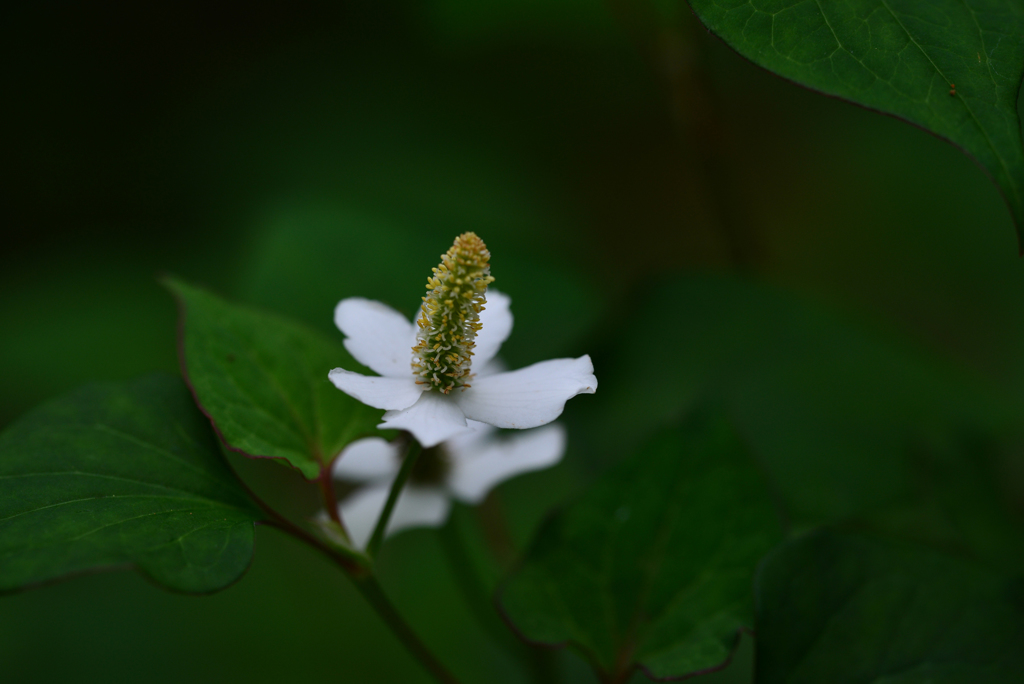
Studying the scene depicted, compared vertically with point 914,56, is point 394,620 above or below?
below

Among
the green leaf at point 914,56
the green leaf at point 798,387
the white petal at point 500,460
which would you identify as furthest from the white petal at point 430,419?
the green leaf at point 798,387

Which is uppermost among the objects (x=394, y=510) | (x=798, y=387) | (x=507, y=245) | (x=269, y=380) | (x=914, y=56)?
(x=914, y=56)

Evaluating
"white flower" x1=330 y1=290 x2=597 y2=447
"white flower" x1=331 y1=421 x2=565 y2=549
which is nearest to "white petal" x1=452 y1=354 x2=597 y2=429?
"white flower" x1=330 y1=290 x2=597 y2=447

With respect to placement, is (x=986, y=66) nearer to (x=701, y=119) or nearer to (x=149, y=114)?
(x=701, y=119)

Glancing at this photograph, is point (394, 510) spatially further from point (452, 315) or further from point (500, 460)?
point (452, 315)

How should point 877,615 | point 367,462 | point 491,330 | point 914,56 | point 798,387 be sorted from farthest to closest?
point 798,387 → point 367,462 → point 491,330 → point 877,615 → point 914,56

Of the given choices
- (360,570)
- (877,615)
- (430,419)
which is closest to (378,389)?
(430,419)

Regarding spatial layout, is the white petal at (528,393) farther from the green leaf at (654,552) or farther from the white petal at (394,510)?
the white petal at (394,510)

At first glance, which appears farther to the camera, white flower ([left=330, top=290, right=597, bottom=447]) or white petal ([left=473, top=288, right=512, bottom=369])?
white petal ([left=473, top=288, right=512, bottom=369])

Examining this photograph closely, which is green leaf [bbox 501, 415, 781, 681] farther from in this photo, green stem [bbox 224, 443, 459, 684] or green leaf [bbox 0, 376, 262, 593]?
green leaf [bbox 0, 376, 262, 593]
